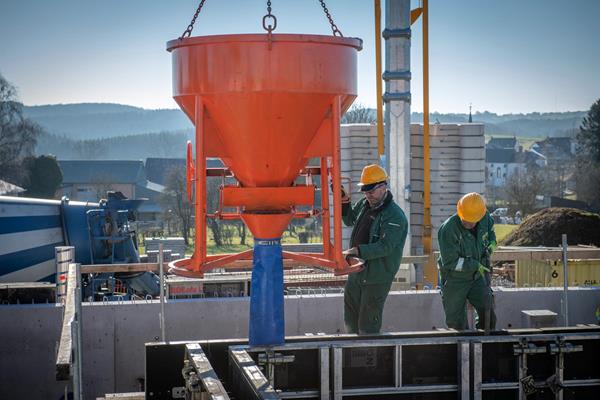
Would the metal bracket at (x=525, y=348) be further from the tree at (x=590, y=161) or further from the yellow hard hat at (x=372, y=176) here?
the tree at (x=590, y=161)

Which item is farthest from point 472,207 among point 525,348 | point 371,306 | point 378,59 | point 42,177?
point 42,177

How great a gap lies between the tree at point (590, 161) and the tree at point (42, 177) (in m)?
38.0

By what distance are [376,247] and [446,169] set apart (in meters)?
9.62

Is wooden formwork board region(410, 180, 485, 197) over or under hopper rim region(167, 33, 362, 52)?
under

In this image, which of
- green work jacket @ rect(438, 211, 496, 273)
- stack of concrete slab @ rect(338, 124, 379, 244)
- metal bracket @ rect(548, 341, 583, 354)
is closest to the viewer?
metal bracket @ rect(548, 341, 583, 354)

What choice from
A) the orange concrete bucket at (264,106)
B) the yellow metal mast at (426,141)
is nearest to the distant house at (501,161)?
the yellow metal mast at (426,141)

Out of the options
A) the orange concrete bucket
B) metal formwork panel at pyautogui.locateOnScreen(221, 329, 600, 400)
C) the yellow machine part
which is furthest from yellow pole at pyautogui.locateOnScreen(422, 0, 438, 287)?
the orange concrete bucket

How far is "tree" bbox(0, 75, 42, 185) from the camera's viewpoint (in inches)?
2233

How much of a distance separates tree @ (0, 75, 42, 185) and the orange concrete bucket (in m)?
52.5

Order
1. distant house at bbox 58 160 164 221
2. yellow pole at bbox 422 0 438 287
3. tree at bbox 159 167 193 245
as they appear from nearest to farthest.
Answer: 1. yellow pole at bbox 422 0 438 287
2. tree at bbox 159 167 193 245
3. distant house at bbox 58 160 164 221

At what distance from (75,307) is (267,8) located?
274 centimetres

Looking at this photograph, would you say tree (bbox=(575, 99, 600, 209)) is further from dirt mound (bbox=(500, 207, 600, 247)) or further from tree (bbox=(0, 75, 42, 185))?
tree (bbox=(0, 75, 42, 185))

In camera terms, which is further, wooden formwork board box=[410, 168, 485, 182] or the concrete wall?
wooden formwork board box=[410, 168, 485, 182]

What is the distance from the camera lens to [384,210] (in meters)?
8.09
